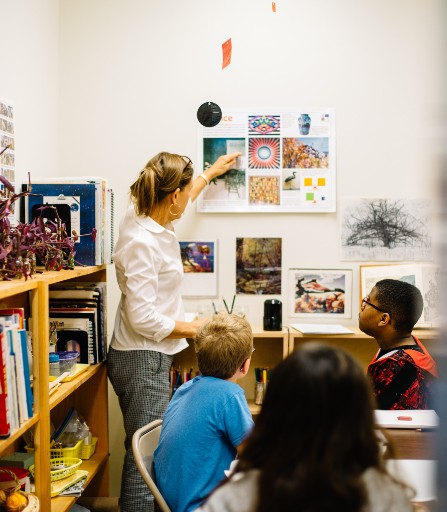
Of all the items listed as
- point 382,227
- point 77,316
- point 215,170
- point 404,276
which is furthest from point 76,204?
point 404,276

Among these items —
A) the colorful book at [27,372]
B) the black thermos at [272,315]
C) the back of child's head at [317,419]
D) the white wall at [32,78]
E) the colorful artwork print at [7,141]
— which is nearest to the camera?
the back of child's head at [317,419]

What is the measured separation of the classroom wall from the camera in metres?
3.11

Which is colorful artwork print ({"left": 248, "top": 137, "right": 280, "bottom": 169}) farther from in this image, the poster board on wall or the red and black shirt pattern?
the red and black shirt pattern

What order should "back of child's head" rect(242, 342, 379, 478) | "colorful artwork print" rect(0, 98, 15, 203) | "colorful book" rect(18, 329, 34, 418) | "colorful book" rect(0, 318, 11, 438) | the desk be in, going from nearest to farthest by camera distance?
"back of child's head" rect(242, 342, 379, 478)
the desk
"colorful book" rect(0, 318, 11, 438)
"colorful book" rect(18, 329, 34, 418)
"colorful artwork print" rect(0, 98, 15, 203)

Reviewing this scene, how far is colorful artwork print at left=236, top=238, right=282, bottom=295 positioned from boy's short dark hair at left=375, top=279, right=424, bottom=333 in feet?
2.80

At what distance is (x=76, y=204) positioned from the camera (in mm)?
2566

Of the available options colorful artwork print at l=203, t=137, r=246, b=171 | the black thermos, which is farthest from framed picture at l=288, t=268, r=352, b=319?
colorful artwork print at l=203, t=137, r=246, b=171

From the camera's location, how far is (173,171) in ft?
8.36

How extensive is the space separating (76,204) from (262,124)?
110cm

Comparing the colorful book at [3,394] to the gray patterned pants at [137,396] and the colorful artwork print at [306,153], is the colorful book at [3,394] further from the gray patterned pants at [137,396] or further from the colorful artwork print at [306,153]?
the colorful artwork print at [306,153]

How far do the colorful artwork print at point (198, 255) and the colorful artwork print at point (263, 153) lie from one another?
0.47 metres

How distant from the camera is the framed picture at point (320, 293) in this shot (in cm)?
317

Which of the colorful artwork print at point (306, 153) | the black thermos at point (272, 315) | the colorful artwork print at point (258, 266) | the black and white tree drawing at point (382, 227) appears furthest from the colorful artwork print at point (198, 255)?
the black and white tree drawing at point (382, 227)

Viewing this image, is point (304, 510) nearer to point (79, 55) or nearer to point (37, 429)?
point (37, 429)
